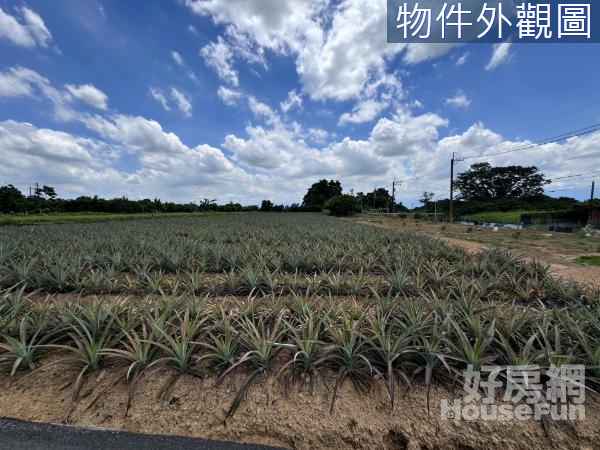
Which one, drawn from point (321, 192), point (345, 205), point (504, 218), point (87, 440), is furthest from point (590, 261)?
point (321, 192)

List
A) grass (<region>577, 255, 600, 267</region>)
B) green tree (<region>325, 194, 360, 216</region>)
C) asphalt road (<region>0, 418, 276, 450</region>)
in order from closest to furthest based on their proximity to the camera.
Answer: asphalt road (<region>0, 418, 276, 450</region>)
grass (<region>577, 255, 600, 267</region>)
green tree (<region>325, 194, 360, 216</region>)

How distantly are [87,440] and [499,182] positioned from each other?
264 feet

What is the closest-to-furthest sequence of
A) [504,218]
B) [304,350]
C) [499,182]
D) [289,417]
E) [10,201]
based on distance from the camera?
[289,417], [304,350], [10,201], [504,218], [499,182]

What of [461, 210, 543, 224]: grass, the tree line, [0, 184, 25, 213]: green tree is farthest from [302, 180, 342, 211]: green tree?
[0, 184, 25, 213]: green tree

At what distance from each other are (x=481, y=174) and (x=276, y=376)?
260 ft

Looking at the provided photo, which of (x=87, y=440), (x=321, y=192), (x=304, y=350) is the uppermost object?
(x=321, y=192)

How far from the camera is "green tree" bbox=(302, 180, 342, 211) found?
83250 mm

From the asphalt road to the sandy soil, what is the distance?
5 centimetres

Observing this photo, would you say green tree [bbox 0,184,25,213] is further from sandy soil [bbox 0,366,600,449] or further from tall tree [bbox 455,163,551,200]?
tall tree [bbox 455,163,551,200]

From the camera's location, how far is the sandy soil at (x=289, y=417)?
5.48 feet

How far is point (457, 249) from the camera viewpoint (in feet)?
23.5

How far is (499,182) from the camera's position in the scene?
2511 inches

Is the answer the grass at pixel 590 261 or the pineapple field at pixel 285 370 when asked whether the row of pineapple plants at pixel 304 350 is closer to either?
the pineapple field at pixel 285 370

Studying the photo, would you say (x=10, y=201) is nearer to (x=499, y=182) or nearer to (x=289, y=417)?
(x=289, y=417)
